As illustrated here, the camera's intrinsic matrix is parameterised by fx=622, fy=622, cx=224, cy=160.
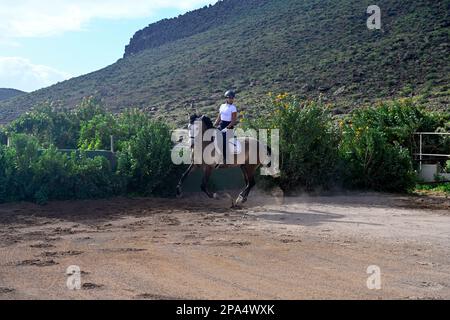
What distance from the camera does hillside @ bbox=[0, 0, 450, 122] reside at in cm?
4206

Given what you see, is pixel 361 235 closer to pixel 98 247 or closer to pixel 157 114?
pixel 98 247

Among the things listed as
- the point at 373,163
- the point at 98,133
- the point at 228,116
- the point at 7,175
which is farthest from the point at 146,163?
the point at 373,163

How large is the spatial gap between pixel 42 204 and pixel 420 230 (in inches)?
329

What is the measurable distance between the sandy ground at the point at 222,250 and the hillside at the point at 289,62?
25.4 metres

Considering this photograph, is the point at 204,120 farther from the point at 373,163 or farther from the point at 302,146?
the point at 373,163

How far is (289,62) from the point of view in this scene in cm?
4844

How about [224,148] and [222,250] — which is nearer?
[222,250]

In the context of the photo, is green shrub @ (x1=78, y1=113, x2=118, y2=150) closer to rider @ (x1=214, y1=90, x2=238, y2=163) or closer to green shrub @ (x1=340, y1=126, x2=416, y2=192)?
rider @ (x1=214, y1=90, x2=238, y2=163)

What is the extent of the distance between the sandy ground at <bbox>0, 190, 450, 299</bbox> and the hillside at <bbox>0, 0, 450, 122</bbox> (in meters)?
25.4

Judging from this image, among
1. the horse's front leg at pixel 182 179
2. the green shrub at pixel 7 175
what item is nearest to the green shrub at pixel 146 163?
the horse's front leg at pixel 182 179

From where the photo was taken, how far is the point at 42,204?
14352 millimetres

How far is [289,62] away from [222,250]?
40.5 m

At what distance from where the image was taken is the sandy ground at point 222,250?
7030 mm

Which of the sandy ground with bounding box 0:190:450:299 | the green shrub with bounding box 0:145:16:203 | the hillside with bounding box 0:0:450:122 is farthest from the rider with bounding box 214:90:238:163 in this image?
the hillside with bounding box 0:0:450:122
